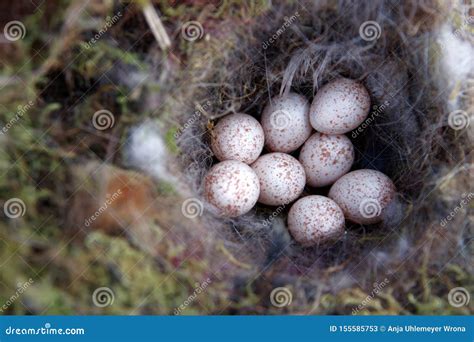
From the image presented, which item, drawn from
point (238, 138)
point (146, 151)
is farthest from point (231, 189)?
point (146, 151)

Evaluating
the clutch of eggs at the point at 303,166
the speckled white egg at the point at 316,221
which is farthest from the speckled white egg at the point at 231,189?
the speckled white egg at the point at 316,221

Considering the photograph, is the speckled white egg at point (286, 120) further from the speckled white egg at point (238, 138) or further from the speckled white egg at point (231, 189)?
the speckled white egg at point (231, 189)

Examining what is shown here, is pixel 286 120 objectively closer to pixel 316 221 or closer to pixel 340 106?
pixel 340 106

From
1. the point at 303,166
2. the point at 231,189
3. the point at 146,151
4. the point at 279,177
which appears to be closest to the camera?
the point at 146,151

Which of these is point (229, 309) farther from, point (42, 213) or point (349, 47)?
point (349, 47)

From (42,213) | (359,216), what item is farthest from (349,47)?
(42,213)

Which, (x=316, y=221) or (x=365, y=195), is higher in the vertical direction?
(x=365, y=195)

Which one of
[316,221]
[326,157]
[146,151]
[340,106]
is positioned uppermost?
[340,106]
